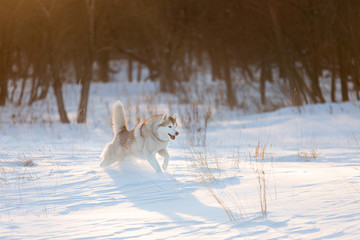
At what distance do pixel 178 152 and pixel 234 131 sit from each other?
9.67ft

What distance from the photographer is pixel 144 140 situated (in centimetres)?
550

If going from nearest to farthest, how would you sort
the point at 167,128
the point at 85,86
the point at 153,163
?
the point at 167,128
the point at 153,163
the point at 85,86

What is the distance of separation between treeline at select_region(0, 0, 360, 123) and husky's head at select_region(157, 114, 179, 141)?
2.92m

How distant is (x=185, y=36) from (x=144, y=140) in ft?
50.2

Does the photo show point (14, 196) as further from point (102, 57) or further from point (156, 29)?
point (102, 57)

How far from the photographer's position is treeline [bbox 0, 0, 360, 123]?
11.4 metres

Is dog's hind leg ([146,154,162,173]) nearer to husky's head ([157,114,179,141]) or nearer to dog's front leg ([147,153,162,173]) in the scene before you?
dog's front leg ([147,153,162,173])

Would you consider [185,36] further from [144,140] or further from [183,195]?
[183,195]

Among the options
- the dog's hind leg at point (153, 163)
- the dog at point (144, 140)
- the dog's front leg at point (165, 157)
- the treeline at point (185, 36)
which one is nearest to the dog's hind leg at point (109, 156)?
the dog at point (144, 140)

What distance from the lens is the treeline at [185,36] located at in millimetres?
11438

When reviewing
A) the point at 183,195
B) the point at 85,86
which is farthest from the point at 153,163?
the point at 85,86

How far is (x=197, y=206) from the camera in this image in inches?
150

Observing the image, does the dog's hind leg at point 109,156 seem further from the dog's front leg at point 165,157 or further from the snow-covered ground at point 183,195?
the dog's front leg at point 165,157

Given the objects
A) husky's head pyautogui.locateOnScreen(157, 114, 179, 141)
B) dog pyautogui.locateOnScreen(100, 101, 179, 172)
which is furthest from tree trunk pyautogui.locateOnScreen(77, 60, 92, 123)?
husky's head pyautogui.locateOnScreen(157, 114, 179, 141)
